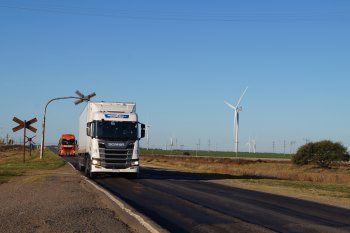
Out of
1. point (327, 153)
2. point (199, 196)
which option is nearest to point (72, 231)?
point (199, 196)

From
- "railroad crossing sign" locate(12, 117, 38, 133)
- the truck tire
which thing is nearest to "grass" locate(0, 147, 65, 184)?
"railroad crossing sign" locate(12, 117, 38, 133)

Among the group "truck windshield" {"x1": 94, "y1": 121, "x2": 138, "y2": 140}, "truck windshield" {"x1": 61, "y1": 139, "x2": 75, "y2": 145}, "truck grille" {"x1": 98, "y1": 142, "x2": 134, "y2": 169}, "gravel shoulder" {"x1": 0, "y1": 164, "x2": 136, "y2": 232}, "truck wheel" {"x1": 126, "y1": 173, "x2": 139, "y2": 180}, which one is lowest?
"gravel shoulder" {"x1": 0, "y1": 164, "x2": 136, "y2": 232}

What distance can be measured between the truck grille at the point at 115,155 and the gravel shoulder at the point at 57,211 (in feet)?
25.6

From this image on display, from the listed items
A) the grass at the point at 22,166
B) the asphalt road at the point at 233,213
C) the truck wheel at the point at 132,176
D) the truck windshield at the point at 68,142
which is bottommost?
the asphalt road at the point at 233,213

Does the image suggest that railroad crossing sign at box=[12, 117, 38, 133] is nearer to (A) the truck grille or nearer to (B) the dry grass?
(A) the truck grille

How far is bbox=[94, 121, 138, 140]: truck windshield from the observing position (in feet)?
94.4

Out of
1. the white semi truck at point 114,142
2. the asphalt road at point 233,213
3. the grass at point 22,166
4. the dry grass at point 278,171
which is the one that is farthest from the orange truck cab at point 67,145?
the asphalt road at point 233,213

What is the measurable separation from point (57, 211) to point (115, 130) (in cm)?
1492

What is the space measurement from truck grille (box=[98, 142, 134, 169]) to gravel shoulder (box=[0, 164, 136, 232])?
7808mm

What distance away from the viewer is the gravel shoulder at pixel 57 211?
450 inches

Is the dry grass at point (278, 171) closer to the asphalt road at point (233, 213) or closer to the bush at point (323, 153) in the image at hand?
the bush at point (323, 153)

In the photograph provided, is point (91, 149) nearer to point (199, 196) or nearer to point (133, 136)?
point (133, 136)

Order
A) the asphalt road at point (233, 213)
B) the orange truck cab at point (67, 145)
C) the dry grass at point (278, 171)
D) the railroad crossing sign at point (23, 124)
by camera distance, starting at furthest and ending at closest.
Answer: the orange truck cab at point (67, 145)
the dry grass at point (278, 171)
the railroad crossing sign at point (23, 124)
the asphalt road at point (233, 213)

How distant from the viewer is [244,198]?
2009 centimetres
